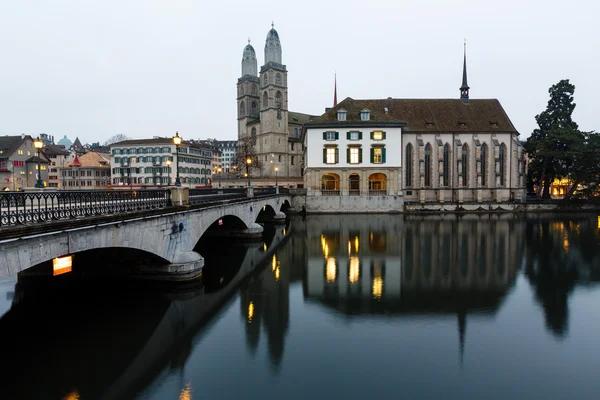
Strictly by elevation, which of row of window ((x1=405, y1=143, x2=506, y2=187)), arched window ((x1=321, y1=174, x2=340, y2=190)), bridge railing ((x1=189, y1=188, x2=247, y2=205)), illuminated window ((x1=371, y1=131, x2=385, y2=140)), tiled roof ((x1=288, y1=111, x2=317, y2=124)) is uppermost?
tiled roof ((x1=288, y1=111, x2=317, y2=124))

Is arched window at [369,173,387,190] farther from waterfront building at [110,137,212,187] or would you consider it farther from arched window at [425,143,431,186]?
waterfront building at [110,137,212,187]

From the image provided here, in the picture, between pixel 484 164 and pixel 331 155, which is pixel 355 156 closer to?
pixel 331 155

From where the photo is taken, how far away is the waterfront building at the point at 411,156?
1940 inches

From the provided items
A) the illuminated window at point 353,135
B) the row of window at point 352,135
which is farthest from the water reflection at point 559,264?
the illuminated window at point 353,135

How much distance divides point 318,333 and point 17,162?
70.8m

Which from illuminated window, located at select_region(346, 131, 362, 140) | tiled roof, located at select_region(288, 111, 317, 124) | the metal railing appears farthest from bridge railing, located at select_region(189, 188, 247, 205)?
tiled roof, located at select_region(288, 111, 317, 124)

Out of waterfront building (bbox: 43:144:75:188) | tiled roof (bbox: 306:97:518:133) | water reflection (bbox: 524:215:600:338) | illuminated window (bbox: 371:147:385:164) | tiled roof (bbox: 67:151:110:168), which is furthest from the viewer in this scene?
waterfront building (bbox: 43:144:75:188)

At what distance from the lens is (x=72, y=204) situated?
413 inches

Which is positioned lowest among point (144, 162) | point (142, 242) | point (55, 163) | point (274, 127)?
point (142, 242)

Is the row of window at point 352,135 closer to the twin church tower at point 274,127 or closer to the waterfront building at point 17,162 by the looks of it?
the twin church tower at point 274,127

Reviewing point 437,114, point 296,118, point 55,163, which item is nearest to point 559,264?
point 437,114

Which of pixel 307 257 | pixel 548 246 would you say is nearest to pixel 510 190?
pixel 548 246

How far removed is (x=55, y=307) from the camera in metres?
13.1

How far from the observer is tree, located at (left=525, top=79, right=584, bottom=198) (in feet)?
166
